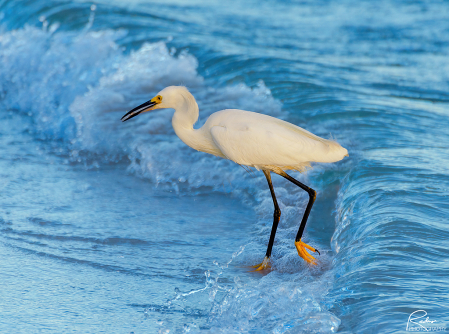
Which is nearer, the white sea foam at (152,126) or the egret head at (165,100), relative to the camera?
the white sea foam at (152,126)

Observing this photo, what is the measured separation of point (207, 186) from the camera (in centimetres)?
491

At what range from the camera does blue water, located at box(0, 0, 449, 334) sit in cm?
285

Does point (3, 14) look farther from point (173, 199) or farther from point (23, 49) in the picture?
point (173, 199)

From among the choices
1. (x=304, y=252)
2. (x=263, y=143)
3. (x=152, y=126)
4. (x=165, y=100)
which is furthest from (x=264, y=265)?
(x=152, y=126)

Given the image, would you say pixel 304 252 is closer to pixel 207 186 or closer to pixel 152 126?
pixel 207 186

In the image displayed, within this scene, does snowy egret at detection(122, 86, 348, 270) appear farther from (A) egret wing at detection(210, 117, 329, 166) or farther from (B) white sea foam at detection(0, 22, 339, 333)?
(B) white sea foam at detection(0, 22, 339, 333)

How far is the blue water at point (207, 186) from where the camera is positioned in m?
2.85
